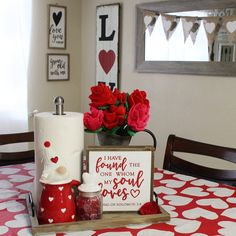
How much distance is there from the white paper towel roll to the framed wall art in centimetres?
225

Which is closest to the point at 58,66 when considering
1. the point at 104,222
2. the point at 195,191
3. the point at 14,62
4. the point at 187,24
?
the point at 14,62

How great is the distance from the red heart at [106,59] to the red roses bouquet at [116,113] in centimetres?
202

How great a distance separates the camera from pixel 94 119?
122cm

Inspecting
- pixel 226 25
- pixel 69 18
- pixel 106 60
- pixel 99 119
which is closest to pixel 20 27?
pixel 69 18

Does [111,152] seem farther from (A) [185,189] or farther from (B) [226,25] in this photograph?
(B) [226,25]

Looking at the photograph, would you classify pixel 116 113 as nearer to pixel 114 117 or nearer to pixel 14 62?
pixel 114 117

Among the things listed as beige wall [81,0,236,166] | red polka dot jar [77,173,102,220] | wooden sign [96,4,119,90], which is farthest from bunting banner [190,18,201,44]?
red polka dot jar [77,173,102,220]

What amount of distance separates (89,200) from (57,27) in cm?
246

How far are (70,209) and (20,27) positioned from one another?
2.24 m

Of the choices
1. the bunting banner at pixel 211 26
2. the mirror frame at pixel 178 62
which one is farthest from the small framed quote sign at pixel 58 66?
the bunting banner at pixel 211 26

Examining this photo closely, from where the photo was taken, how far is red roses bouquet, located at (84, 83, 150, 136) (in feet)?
4.03

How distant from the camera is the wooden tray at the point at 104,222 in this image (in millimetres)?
1052

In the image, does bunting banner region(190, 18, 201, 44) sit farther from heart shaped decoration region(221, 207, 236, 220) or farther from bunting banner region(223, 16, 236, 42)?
heart shaped decoration region(221, 207, 236, 220)

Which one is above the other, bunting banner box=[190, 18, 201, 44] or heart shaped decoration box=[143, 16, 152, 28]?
heart shaped decoration box=[143, 16, 152, 28]
